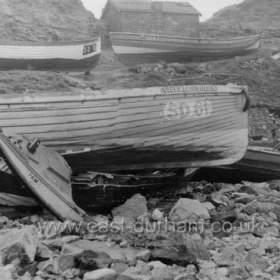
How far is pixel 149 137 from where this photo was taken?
8469 millimetres

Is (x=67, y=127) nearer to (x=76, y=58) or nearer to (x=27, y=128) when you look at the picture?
(x=27, y=128)

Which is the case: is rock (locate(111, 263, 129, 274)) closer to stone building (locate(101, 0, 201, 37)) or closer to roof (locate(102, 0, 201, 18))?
stone building (locate(101, 0, 201, 37))

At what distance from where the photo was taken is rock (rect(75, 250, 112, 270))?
16.2 ft

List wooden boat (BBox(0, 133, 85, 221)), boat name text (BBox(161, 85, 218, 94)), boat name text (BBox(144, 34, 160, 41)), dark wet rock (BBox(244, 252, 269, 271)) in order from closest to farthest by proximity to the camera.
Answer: dark wet rock (BBox(244, 252, 269, 271)) → wooden boat (BBox(0, 133, 85, 221)) → boat name text (BBox(161, 85, 218, 94)) → boat name text (BBox(144, 34, 160, 41))

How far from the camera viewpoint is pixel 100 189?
24.7ft

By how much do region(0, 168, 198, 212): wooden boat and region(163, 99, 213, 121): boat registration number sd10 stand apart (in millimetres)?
1012

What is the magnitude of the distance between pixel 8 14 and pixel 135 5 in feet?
22.9

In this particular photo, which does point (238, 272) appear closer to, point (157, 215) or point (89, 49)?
point (157, 215)

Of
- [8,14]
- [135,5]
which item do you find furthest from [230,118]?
[8,14]

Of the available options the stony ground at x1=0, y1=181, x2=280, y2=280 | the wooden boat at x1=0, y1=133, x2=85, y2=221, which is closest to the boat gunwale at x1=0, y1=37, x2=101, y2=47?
the stony ground at x1=0, y1=181, x2=280, y2=280

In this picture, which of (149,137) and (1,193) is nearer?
(1,193)

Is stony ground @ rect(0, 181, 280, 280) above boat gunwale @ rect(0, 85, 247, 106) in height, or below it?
below

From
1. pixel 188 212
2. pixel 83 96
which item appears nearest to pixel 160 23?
pixel 83 96

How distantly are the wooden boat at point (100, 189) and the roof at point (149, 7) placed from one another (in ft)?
67.2
